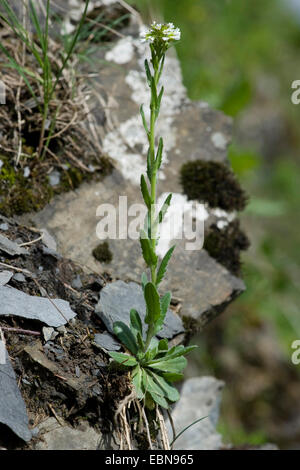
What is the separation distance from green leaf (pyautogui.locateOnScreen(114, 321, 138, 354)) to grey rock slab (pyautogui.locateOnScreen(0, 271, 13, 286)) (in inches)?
22.5

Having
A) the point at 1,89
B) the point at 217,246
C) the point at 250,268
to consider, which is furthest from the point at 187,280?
the point at 250,268

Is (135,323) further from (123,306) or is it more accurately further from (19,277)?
(19,277)

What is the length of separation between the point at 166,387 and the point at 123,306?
495 mm

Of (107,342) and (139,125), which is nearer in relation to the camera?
(107,342)

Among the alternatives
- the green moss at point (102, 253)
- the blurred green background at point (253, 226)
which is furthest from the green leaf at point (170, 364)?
the blurred green background at point (253, 226)

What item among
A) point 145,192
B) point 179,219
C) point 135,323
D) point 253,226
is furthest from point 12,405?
point 253,226

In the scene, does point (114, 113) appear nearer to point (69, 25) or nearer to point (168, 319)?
point (69, 25)

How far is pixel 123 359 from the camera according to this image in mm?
2080

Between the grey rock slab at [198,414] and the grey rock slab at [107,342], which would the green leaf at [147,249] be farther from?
the grey rock slab at [198,414]

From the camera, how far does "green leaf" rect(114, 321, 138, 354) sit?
2.22m

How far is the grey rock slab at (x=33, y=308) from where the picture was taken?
2170 mm

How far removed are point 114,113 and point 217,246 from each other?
1.22 meters

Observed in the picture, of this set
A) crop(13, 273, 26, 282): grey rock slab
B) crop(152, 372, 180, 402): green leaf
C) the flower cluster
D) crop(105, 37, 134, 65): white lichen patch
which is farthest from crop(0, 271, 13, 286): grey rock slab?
crop(105, 37, 134, 65): white lichen patch

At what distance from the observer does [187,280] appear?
296 centimetres
